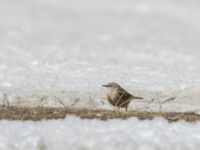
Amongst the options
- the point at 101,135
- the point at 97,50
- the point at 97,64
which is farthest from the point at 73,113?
the point at 97,50

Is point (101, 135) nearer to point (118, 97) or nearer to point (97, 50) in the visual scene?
point (118, 97)

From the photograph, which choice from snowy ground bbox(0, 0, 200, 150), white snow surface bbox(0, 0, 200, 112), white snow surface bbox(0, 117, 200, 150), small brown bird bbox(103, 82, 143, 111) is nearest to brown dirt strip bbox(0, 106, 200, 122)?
white snow surface bbox(0, 0, 200, 112)

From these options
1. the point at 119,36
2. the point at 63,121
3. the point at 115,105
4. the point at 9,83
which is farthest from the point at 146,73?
the point at 119,36

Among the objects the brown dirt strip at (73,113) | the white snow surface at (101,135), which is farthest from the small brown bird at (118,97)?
the white snow surface at (101,135)

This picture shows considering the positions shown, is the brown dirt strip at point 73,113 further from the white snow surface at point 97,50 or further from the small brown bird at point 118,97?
the small brown bird at point 118,97

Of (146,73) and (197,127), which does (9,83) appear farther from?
(197,127)

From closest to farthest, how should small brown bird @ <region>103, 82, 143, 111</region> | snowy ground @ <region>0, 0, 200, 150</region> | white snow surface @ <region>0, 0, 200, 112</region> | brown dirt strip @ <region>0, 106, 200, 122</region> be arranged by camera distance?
snowy ground @ <region>0, 0, 200, 150</region> → brown dirt strip @ <region>0, 106, 200, 122</region> → small brown bird @ <region>103, 82, 143, 111</region> → white snow surface @ <region>0, 0, 200, 112</region>

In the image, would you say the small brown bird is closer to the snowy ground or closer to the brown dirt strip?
the snowy ground
